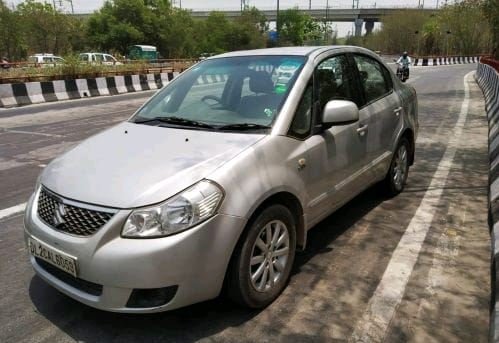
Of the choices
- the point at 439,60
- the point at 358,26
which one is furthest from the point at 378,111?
the point at 358,26

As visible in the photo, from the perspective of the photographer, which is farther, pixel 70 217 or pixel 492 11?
pixel 492 11

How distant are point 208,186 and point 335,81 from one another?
6.32 feet

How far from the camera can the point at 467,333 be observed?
297 centimetres

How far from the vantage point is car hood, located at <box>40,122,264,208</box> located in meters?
2.77

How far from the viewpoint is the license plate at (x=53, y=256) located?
2755 millimetres

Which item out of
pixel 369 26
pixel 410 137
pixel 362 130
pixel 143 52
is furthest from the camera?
pixel 369 26

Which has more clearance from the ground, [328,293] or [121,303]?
[121,303]

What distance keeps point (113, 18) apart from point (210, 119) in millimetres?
60600

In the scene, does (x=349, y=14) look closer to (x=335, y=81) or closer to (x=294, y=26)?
(x=294, y=26)

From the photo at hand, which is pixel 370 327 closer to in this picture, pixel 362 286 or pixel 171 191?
pixel 362 286

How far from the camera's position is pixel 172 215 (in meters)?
2.68

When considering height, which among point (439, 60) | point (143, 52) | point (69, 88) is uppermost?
point (69, 88)

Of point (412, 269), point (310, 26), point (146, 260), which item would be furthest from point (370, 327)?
point (310, 26)

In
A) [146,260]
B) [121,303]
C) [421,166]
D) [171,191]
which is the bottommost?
[421,166]
